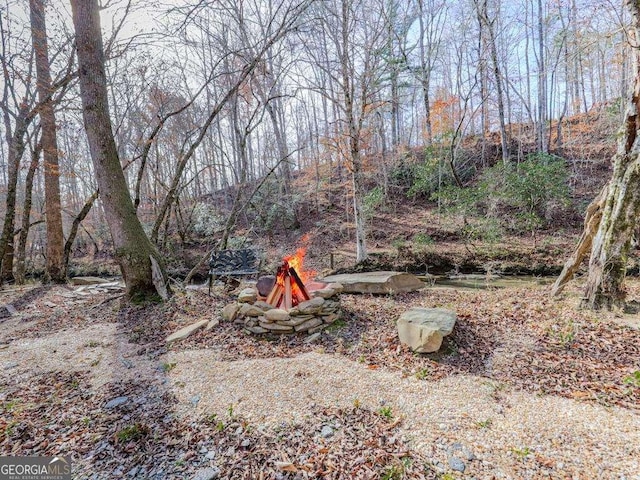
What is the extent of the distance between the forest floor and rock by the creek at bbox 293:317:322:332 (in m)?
0.16

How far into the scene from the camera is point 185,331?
385 cm

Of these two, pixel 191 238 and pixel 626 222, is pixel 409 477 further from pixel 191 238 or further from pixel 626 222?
pixel 191 238

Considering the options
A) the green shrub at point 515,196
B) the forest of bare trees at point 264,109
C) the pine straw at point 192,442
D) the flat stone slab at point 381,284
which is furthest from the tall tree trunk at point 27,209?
the green shrub at point 515,196

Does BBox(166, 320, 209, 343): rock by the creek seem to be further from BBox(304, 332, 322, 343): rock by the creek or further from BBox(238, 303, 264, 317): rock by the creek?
BBox(304, 332, 322, 343): rock by the creek

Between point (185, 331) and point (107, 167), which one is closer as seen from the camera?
point (185, 331)

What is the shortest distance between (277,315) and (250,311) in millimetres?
376

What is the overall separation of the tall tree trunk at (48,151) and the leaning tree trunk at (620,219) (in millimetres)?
9882

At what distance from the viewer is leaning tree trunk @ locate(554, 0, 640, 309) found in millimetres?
3465

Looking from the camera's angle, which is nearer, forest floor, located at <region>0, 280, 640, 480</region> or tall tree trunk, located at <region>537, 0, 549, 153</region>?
forest floor, located at <region>0, 280, 640, 480</region>

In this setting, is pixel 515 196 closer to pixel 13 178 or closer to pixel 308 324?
pixel 308 324

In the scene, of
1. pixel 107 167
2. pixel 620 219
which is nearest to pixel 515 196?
pixel 620 219

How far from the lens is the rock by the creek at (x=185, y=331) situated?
12.2ft

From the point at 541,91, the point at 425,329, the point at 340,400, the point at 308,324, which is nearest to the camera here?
the point at 340,400

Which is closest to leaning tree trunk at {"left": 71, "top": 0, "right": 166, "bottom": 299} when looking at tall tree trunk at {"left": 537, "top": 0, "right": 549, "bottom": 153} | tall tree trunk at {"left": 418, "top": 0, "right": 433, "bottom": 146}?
tall tree trunk at {"left": 418, "top": 0, "right": 433, "bottom": 146}
